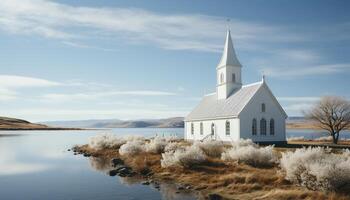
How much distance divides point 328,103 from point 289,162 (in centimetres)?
3328

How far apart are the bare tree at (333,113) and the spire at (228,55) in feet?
41.6

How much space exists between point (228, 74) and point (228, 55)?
2792 mm

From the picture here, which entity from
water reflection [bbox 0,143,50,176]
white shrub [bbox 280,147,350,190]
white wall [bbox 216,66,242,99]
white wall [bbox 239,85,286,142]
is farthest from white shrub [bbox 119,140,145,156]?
white shrub [bbox 280,147,350,190]

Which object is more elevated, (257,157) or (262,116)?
(262,116)

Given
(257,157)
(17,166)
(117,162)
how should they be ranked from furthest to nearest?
(17,166) → (117,162) → (257,157)

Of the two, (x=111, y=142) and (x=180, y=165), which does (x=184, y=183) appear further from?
(x=111, y=142)

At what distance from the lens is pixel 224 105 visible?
4869 cm

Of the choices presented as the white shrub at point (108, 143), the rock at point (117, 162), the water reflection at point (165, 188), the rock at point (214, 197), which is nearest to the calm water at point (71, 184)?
the water reflection at point (165, 188)

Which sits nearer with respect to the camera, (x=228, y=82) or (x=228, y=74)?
(x=228, y=82)

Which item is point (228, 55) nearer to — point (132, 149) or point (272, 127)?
point (272, 127)

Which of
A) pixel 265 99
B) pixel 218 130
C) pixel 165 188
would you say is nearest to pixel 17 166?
pixel 165 188

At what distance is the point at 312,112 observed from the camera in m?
52.7

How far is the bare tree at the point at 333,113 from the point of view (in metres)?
50.2

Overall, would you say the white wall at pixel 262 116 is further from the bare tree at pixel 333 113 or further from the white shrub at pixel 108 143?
the white shrub at pixel 108 143
